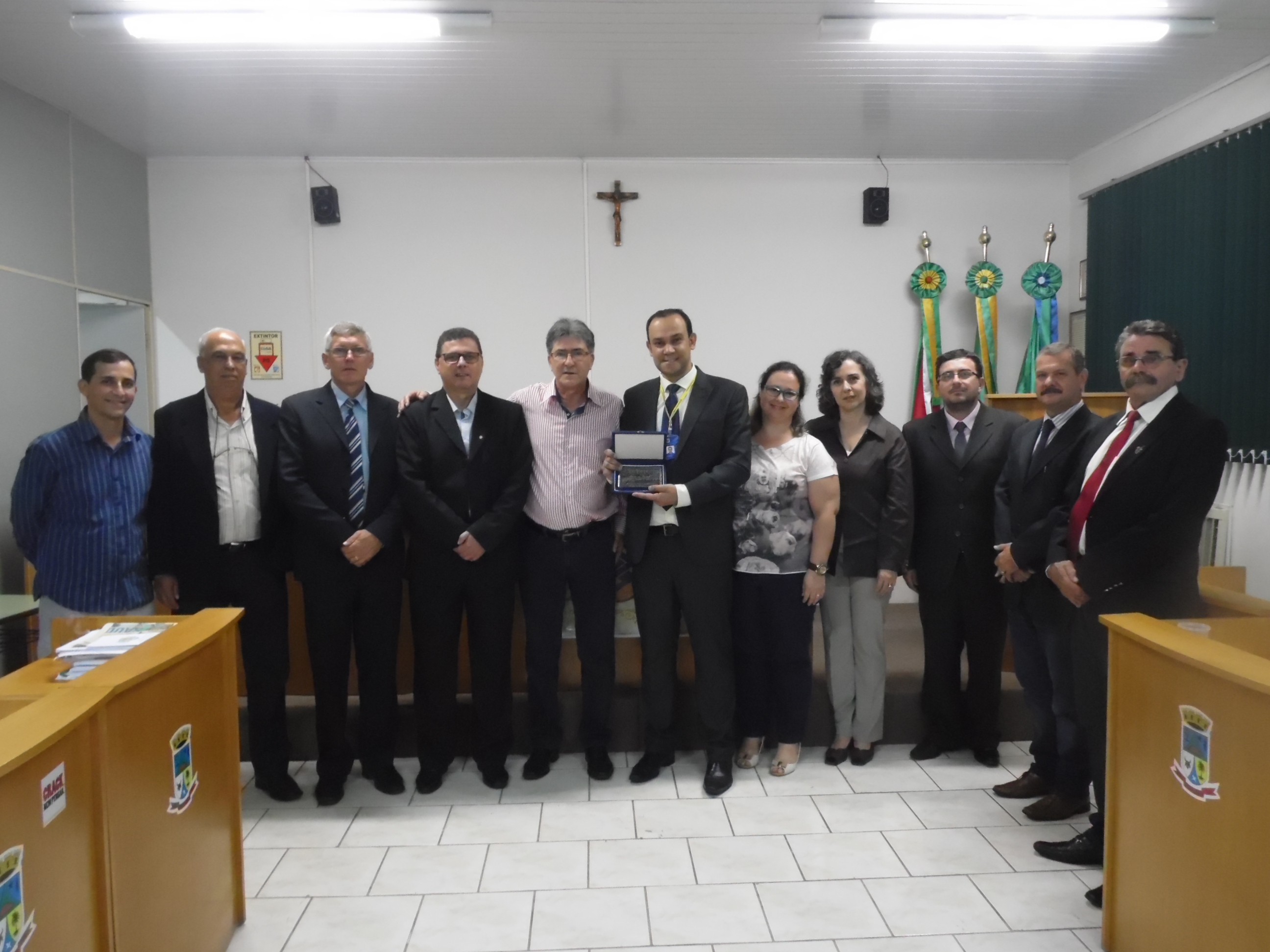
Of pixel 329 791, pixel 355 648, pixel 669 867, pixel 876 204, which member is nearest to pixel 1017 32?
pixel 876 204

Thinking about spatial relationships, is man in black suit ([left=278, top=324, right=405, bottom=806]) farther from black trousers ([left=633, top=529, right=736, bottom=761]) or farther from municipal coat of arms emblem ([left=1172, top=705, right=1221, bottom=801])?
municipal coat of arms emblem ([left=1172, top=705, right=1221, bottom=801])

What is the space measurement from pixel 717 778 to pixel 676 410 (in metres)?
1.41

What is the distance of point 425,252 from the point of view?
568 cm

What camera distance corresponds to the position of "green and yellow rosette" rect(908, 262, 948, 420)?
18.6ft

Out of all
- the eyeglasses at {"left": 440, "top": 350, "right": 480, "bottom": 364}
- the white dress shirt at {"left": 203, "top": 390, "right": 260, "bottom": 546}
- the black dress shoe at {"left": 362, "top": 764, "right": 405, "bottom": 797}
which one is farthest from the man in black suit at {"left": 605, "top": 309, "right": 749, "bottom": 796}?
the white dress shirt at {"left": 203, "top": 390, "right": 260, "bottom": 546}

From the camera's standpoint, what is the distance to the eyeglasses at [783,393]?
329 centimetres

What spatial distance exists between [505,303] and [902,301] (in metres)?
2.67

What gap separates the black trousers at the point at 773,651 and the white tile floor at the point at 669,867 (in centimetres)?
24

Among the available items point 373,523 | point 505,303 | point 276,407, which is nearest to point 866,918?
point 373,523

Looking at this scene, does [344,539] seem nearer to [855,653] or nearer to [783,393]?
[783,393]

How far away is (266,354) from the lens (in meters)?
5.66

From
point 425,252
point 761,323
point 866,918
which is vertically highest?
point 425,252

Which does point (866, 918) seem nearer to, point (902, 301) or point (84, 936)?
point (84, 936)

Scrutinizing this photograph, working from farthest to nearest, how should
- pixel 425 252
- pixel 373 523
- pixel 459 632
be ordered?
1. pixel 425 252
2. pixel 459 632
3. pixel 373 523
